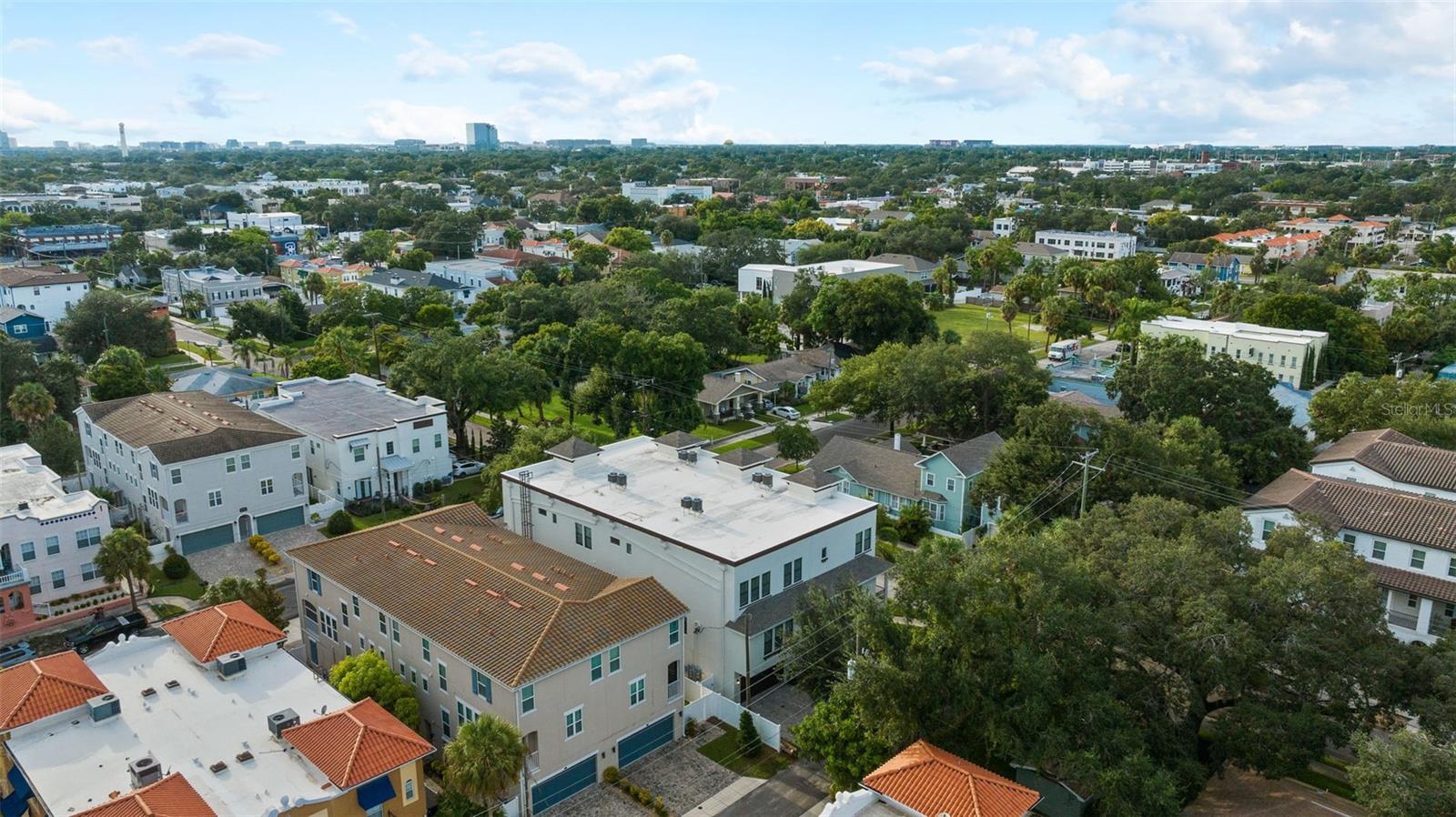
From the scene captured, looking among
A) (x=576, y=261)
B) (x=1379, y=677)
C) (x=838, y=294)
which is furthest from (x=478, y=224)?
(x=1379, y=677)

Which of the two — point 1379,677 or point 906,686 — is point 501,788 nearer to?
point 906,686

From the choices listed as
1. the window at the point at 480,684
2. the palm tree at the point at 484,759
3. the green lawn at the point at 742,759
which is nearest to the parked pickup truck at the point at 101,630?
the window at the point at 480,684

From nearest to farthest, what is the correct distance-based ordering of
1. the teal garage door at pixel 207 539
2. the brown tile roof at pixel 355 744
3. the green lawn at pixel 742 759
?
1. the brown tile roof at pixel 355 744
2. the green lawn at pixel 742 759
3. the teal garage door at pixel 207 539

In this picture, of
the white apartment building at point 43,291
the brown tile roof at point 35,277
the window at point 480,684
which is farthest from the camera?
the brown tile roof at point 35,277

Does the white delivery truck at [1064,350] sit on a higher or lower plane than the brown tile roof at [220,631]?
higher

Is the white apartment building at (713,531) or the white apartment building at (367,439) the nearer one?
the white apartment building at (713,531)

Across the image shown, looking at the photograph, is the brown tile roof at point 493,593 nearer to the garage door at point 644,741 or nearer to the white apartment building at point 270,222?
the garage door at point 644,741

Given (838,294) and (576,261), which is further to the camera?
(576,261)

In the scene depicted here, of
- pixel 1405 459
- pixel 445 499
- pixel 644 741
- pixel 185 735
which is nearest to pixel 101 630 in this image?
pixel 185 735
